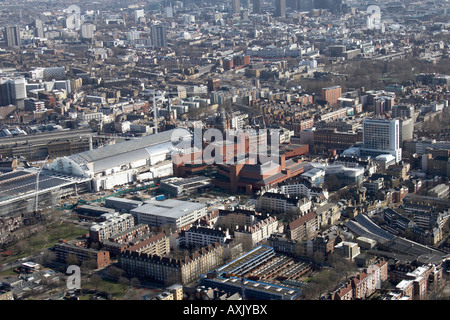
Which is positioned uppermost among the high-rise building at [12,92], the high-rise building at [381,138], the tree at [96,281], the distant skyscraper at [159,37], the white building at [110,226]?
the distant skyscraper at [159,37]

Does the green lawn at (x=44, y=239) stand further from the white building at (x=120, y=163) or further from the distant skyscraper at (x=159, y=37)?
the distant skyscraper at (x=159, y=37)

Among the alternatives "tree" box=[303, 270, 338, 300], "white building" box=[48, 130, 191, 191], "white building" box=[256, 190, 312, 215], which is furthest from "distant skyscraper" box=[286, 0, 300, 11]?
"tree" box=[303, 270, 338, 300]

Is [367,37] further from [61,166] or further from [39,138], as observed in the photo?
[61,166]

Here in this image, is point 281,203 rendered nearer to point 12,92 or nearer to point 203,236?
point 203,236

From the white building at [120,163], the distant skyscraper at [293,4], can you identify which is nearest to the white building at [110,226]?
the white building at [120,163]

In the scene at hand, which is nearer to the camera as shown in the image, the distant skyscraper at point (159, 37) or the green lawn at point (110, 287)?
the green lawn at point (110, 287)
